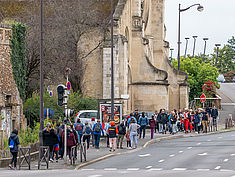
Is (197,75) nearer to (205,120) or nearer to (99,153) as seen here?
(205,120)

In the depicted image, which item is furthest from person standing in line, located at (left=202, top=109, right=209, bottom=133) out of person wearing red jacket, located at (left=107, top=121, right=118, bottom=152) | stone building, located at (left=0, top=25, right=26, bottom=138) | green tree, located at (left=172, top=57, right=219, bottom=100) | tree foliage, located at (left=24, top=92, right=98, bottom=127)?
green tree, located at (left=172, top=57, right=219, bottom=100)

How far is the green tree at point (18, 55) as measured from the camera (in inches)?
1126

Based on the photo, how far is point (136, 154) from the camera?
26344mm

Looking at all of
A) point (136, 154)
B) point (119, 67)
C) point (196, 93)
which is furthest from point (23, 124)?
point (196, 93)

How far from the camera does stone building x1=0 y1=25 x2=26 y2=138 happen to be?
89.1ft

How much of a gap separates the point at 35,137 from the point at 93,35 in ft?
56.6

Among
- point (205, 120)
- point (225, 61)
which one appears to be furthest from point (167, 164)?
point (225, 61)

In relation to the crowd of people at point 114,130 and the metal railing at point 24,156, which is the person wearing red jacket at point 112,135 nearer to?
the crowd of people at point 114,130

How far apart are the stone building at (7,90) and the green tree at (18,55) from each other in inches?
15.9

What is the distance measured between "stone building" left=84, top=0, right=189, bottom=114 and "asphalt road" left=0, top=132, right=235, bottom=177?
12.6 m

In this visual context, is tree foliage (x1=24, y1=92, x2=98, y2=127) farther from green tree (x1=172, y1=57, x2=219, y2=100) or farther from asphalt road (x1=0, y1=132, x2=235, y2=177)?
green tree (x1=172, y1=57, x2=219, y2=100)

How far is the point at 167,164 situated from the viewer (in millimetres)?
21578

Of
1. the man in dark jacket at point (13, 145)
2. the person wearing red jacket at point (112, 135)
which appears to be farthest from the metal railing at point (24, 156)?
the person wearing red jacket at point (112, 135)

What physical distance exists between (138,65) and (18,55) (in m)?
20.7
